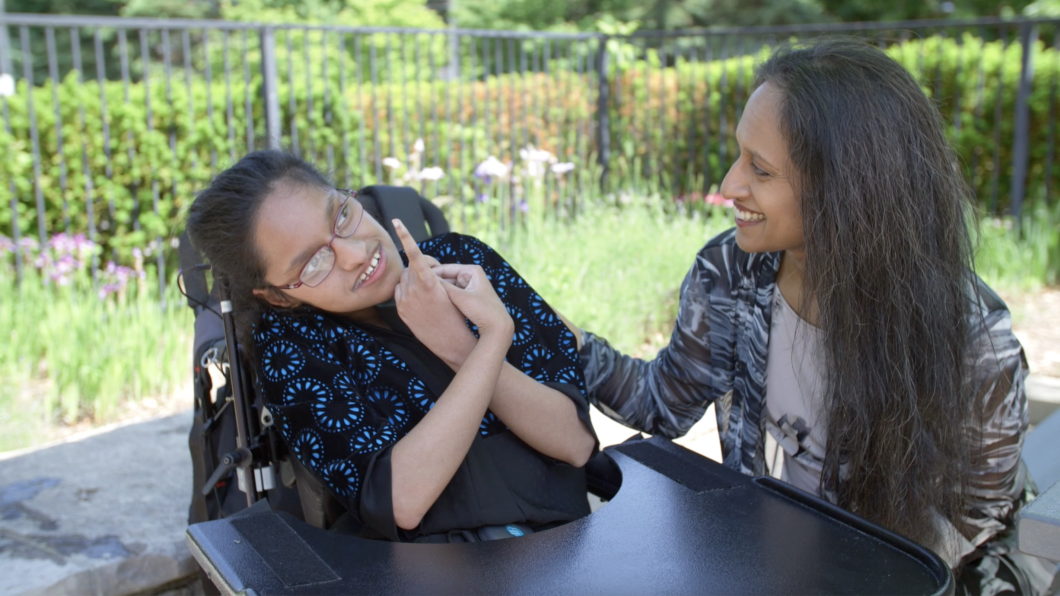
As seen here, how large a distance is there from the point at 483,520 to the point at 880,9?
18844 mm

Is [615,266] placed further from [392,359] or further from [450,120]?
[392,359]

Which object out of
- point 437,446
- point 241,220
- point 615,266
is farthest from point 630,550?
point 615,266

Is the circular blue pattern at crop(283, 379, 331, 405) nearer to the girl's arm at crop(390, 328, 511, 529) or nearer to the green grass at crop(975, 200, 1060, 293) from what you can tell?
the girl's arm at crop(390, 328, 511, 529)

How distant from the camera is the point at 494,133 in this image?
764cm

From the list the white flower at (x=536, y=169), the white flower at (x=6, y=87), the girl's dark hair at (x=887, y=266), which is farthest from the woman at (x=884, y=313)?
the white flower at (x=6, y=87)

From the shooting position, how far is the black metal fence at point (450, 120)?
18.2ft

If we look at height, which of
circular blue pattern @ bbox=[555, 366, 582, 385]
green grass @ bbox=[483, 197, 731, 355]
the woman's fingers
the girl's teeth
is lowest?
green grass @ bbox=[483, 197, 731, 355]

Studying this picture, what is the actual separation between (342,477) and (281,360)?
0.27 metres

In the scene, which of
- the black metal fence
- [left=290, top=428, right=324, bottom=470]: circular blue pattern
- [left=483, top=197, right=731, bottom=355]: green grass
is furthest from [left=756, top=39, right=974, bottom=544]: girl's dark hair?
[left=483, top=197, right=731, bottom=355]: green grass

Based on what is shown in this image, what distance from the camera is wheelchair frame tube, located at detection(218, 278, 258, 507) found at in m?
1.79

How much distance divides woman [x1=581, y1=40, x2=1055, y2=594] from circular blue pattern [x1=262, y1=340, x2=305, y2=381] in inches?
34.6

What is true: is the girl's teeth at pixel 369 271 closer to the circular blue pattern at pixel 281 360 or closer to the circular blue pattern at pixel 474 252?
the circular blue pattern at pixel 281 360

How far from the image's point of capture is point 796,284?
1.95 meters

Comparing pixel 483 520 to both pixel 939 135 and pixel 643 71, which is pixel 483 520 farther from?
pixel 643 71
